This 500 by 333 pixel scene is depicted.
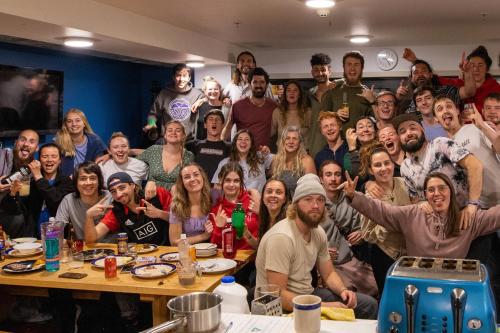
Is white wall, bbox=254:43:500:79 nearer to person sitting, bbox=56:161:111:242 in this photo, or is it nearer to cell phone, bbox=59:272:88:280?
person sitting, bbox=56:161:111:242

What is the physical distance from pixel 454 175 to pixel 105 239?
7.69ft

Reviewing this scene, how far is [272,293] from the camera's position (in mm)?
2002

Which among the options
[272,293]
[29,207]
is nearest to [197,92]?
[29,207]

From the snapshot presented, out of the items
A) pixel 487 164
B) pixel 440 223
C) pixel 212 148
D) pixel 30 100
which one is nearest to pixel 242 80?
pixel 212 148

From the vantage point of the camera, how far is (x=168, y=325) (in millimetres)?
1437

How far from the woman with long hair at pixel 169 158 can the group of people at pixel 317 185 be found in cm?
1

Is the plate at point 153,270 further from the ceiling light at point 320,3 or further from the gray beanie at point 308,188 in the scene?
the ceiling light at point 320,3

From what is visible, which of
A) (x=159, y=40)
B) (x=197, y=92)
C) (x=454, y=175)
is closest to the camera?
(x=454, y=175)

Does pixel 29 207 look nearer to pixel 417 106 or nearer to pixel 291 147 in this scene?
pixel 291 147

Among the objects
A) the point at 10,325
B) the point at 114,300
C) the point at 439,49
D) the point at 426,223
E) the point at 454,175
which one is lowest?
the point at 10,325

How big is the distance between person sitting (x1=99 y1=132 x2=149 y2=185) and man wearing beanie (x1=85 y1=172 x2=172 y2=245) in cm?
75

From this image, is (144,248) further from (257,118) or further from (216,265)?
(257,118)

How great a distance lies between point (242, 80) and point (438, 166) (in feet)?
9.58

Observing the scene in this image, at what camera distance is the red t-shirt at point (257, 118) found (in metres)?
5.09
